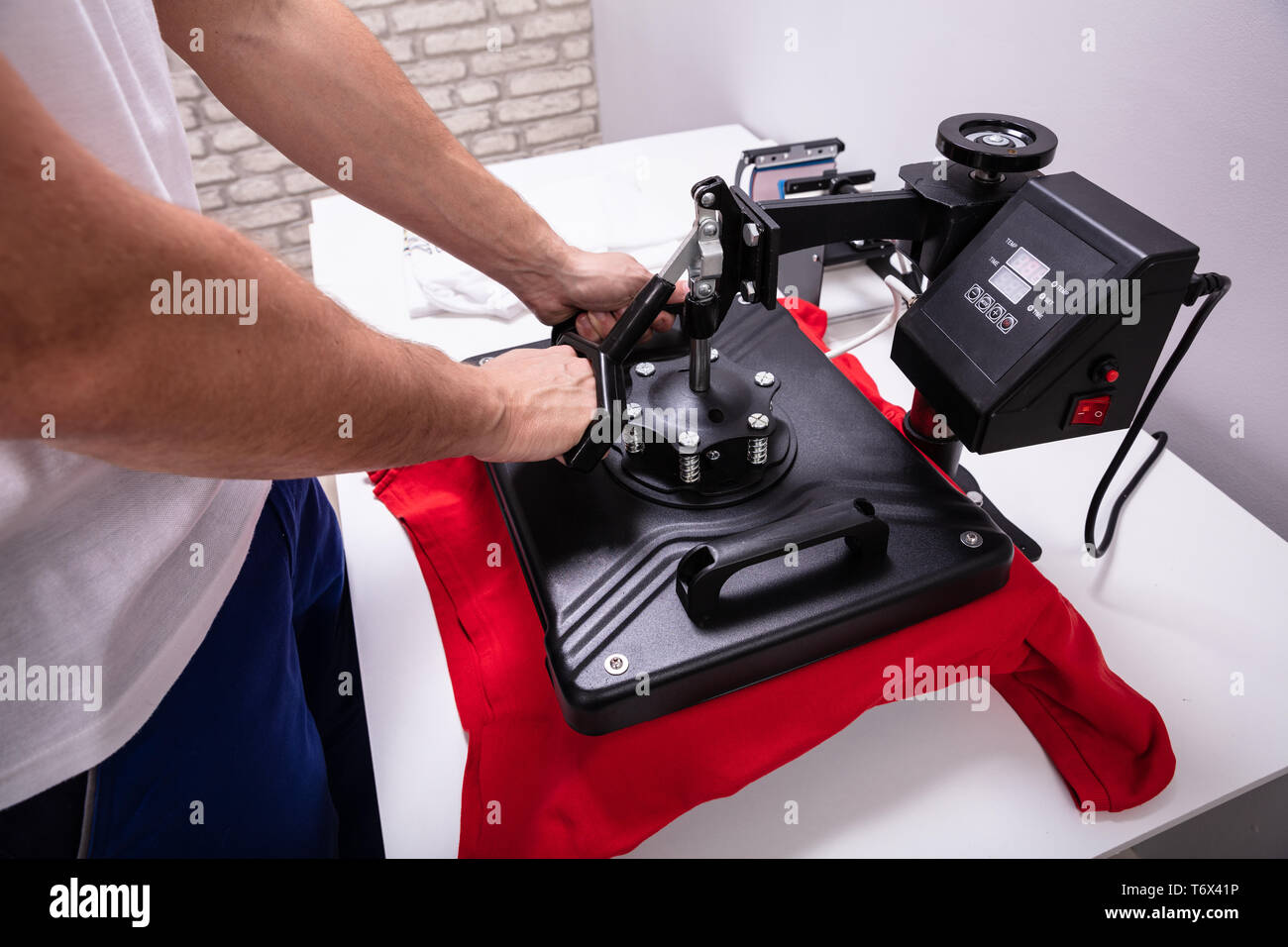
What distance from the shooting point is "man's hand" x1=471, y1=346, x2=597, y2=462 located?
60 cm

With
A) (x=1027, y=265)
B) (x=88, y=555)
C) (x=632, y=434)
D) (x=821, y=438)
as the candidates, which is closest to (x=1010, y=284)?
(x=1027, y=265)

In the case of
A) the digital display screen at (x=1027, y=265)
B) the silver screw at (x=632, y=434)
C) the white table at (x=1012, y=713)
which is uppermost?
the digital display screen at (x=1027, y=265)

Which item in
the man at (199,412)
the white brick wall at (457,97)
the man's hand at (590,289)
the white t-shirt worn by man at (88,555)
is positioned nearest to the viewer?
the man at (199,412)

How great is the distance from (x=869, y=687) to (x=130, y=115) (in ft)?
2.12

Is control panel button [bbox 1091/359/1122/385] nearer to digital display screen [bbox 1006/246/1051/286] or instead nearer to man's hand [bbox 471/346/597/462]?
digital display screen [bbox 1006/246/1051/286]

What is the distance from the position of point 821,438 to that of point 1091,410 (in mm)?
204

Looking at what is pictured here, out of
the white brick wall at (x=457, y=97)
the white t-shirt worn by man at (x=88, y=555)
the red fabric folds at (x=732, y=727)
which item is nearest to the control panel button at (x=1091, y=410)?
the red fabric folds at (x=732, y=727)

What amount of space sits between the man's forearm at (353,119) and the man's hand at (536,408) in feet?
0.57

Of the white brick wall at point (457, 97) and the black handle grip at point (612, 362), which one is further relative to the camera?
the white brick wall at point (457, 97)

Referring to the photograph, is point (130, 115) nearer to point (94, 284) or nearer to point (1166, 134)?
point (94, 284)

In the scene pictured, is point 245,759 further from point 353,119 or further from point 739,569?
point 353,119

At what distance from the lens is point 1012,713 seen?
65 cm

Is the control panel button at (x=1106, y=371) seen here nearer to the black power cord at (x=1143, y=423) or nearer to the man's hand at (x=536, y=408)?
the black power cord at (x=1143, y=423)

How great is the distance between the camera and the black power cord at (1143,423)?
1.87 ft
